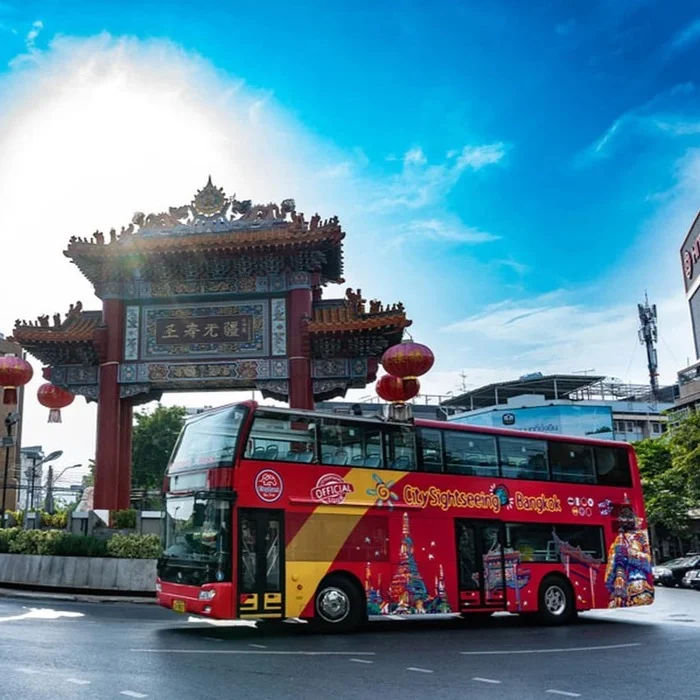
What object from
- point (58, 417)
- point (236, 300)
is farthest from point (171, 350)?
point (58, 417)

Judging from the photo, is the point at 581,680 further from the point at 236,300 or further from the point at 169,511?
the point at 236,300

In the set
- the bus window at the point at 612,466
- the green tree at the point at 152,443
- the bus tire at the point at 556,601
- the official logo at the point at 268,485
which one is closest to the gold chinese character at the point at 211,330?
the official logo at the point at 268,485

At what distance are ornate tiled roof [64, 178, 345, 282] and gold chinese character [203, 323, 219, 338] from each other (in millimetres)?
2081

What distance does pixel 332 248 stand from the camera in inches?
850

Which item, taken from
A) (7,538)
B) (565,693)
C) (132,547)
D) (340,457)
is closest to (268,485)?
(340,457)

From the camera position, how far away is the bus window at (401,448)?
13.6 meters

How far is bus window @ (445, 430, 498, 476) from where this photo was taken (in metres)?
14.3

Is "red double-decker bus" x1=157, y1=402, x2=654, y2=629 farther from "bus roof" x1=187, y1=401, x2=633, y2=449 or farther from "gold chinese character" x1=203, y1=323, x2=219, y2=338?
"gold chinese character" x1=203, y1=323, x2=219, y2=338

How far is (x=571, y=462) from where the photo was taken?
51.4ft

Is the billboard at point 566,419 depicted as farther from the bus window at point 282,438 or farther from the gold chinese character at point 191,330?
the bus window at point 282,438

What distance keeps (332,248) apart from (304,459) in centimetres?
1008

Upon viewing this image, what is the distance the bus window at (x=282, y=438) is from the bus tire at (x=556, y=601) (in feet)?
18.9

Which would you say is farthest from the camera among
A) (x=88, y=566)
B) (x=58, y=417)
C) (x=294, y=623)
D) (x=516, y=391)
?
(x=516, y=391)

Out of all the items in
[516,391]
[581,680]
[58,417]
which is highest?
[516,391]
